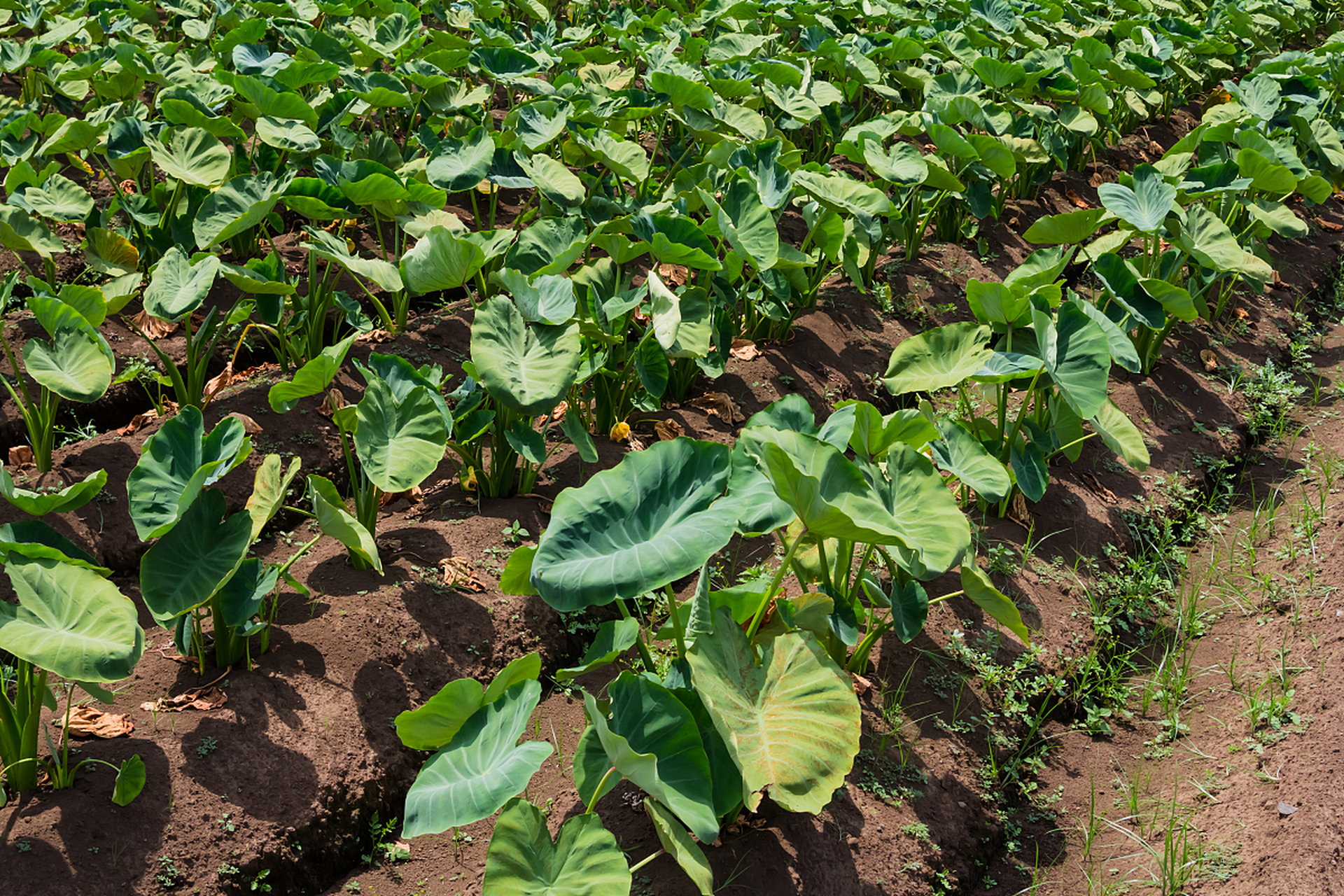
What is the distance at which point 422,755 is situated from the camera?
2.15 m

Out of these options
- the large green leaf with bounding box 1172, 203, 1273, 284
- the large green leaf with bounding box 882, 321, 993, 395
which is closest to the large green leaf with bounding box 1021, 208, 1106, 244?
the large green leaf with bounding box 1172, 203, 1273, 284

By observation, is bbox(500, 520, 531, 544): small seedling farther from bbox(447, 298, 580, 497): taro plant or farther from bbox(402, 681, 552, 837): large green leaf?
bbox(402, 681, 552, 837): large green leaf

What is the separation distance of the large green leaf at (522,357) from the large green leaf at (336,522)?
410 millimetres

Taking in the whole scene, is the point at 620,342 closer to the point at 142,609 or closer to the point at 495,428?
the point at 495,428

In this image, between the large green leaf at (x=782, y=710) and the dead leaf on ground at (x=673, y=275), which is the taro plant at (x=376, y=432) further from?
the dead leaf on ground at (x=673, y=275)

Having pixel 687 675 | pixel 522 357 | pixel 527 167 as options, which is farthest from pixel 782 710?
pixel 527 167

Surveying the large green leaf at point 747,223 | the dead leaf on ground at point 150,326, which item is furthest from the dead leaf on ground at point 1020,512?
the dead leaf on ground at point 150,326

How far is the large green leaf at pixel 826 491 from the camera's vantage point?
5.39 feet

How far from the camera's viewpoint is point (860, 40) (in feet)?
16.3

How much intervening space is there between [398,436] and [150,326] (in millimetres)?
1601

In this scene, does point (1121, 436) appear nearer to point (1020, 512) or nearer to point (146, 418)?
point (1020, 512)

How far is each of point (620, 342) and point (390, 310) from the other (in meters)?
1.33

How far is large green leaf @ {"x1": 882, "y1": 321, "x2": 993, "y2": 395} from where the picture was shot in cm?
269

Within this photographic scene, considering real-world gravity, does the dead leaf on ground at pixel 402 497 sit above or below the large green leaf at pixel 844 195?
below
